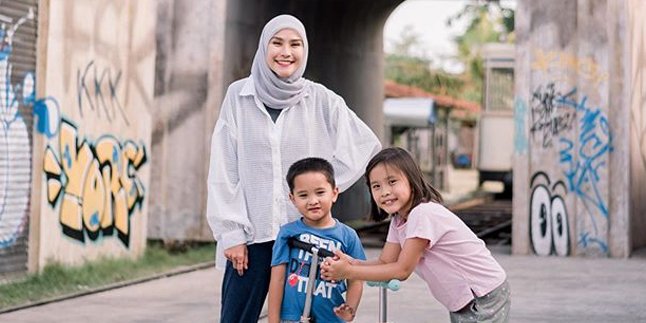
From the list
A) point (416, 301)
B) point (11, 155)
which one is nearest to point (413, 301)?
point (416, 301)

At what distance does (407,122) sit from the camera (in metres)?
35.7

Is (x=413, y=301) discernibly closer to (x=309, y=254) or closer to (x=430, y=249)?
(x=309, y=254)

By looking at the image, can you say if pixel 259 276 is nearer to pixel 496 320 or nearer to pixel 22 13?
pixel 496 320

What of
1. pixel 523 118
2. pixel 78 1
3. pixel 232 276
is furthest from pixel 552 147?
pixel 232 276

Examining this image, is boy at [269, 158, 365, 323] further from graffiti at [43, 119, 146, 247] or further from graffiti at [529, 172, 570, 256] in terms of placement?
graffiti at [529, 172, 570, 256]

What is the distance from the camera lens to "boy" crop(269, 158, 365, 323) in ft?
17.6

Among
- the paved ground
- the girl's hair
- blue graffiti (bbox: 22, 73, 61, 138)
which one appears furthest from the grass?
the girl's hair

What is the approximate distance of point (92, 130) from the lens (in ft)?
43.7

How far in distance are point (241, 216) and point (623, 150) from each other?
10.8 metres

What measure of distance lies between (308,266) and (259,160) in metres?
0.58

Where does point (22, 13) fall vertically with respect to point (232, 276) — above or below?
above

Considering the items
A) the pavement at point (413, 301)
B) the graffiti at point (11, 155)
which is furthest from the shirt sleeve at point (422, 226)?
the graffiti at point (11, 155)

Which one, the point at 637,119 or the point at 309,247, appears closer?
the point at 309,247

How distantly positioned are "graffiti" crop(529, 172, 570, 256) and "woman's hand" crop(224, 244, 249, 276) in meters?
10.8
